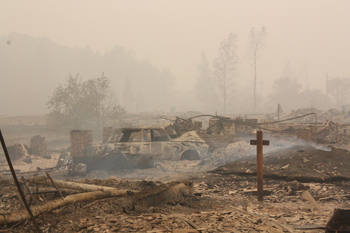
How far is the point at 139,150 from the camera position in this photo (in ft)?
34.2

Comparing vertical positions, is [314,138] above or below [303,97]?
below

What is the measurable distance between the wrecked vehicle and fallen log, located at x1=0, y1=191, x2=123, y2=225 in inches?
193

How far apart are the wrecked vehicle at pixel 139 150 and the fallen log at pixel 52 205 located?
4.89 meters

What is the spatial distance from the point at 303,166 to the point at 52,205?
6958 millimetres

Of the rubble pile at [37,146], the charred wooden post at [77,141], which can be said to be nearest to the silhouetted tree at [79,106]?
the rubble pile at [37,146]

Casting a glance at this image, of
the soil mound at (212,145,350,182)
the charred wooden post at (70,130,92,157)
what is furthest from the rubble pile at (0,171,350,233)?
the charred wooden post at (70,130,92,157)

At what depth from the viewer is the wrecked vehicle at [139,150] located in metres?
9.77

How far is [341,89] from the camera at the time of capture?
5731cm

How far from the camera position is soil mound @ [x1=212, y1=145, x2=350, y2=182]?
742 cm

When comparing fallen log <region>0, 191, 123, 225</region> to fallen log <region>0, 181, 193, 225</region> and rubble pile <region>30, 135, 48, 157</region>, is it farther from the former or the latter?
rubble pile <region>30, 135, 48, 157</region>

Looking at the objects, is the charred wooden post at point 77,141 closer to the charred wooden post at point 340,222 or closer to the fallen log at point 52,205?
the fallen log at point 52,205

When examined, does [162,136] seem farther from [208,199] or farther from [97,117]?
[97,117]

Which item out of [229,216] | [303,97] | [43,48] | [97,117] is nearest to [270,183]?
[229,216]

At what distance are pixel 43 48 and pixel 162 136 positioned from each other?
81.0 m
